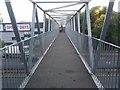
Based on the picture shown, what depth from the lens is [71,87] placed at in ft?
16.4

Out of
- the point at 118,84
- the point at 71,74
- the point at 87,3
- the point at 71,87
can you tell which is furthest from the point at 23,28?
the point at 118,84

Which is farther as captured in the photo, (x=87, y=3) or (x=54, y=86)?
(x=87, y=3)

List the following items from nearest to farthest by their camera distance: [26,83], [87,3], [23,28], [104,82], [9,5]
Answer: [104,82], [9,5], [26,83], [87,3], [23,28]

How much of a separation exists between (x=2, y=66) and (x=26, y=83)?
5.82 feet

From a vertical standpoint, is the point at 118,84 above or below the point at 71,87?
above

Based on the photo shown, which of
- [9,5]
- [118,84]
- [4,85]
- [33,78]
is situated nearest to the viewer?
[118,84]

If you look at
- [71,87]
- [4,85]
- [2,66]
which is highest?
[2,66]

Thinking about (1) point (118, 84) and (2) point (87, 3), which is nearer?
(1) point (118, 84)

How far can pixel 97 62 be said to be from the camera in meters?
5.47

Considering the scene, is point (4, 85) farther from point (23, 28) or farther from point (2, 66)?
point (23, 28)

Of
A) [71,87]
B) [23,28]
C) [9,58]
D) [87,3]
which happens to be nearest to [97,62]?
[71,87]

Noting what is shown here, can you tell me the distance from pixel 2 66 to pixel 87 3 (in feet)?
19.7

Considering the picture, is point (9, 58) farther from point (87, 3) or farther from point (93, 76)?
point (87, 3)

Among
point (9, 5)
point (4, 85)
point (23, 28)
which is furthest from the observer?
point (23, 28)
